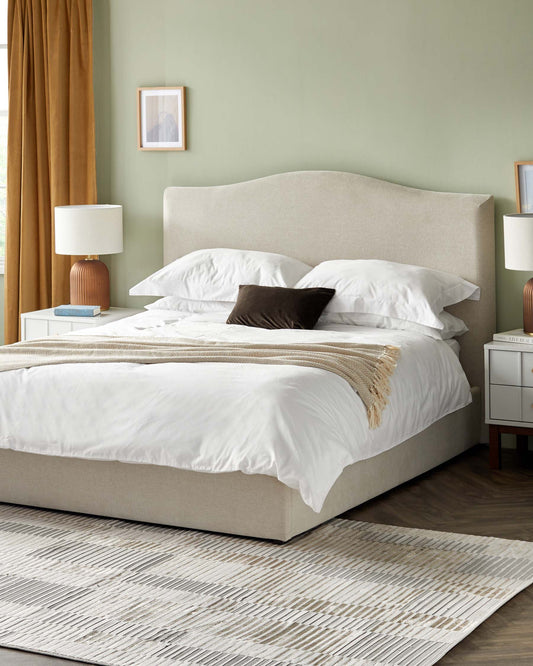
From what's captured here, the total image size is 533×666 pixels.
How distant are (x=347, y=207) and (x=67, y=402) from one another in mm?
2031

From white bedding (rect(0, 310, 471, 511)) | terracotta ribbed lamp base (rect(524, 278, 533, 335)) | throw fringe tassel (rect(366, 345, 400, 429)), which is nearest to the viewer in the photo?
white bedding (rect(0, 310, 471, 511))

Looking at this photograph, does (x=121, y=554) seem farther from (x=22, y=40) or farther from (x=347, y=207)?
(x=22, y=40)

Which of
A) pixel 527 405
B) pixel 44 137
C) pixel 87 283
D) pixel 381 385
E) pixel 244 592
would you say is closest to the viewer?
pixel 244 592

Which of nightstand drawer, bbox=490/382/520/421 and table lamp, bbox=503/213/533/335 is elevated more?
table lamp, bbox=503/213/533/335

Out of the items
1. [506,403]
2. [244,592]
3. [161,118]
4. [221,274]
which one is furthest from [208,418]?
[161,118]

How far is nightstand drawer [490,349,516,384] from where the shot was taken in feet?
14.5

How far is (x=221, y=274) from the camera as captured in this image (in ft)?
16.6

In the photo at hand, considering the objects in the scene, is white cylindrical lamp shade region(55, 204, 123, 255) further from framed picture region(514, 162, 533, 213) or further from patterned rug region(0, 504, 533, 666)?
framed picture region(514, 162, 533, 213)

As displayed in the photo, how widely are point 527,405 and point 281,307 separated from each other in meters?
1.16

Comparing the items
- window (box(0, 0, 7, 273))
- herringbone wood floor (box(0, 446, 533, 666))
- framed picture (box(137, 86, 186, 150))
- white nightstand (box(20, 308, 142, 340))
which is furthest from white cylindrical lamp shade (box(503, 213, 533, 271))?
window (box(0, 0, 7, 273))

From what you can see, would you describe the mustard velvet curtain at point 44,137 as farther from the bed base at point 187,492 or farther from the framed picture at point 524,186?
the framed picture at point 524,186

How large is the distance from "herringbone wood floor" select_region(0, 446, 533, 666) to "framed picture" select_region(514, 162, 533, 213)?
3.81ft

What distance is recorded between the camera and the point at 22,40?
19.1 ft

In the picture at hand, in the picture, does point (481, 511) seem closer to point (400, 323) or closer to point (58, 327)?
point (400, 323)
